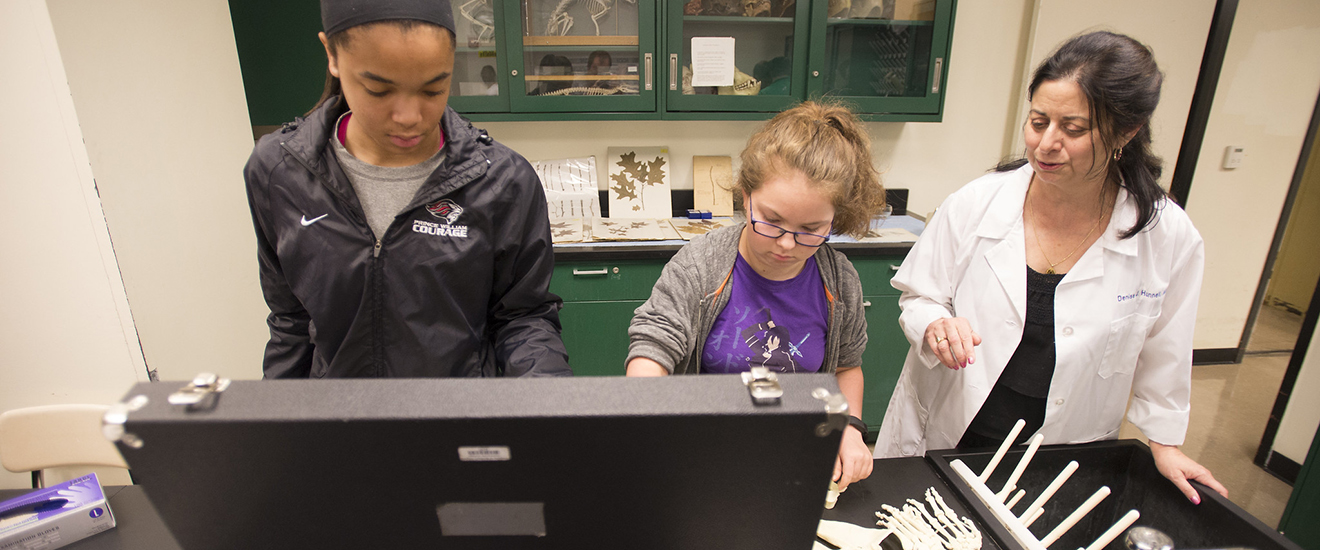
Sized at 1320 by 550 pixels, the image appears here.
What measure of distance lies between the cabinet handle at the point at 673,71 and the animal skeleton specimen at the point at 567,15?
0.32 meters

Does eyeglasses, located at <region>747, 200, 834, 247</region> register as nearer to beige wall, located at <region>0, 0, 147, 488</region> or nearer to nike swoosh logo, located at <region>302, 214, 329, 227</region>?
nike swoosh logo, located at <region>302, 214, 329, 227</region>

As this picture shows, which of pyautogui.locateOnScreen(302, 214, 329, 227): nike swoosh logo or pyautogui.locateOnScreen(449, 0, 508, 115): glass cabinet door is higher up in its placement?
pyautogui.locateOnScreen(449, 0, 508, 115): glass cabinet door

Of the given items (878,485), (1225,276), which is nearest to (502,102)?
(878,485)

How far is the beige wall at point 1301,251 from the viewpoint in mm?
3055

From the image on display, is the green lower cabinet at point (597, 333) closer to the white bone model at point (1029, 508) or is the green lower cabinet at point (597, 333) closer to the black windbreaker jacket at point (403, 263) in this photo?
the black windbreaker jacket at point (403, 263)

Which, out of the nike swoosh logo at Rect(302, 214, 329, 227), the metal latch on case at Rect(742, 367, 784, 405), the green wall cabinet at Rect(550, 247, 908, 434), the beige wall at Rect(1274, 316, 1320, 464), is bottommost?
the beige wall at Rect(1274, 316, 1320, 464)

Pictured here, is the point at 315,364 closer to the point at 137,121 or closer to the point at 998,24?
the point at 137,121

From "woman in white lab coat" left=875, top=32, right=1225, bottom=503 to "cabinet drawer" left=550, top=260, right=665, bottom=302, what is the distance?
3.80ft

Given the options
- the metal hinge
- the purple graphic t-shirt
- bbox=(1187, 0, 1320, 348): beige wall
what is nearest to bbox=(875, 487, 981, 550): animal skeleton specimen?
the purple graphic t-shirt

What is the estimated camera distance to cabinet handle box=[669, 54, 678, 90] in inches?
94.1

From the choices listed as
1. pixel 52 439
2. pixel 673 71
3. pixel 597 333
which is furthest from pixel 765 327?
pixel 673 71

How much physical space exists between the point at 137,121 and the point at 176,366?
698 millimetres

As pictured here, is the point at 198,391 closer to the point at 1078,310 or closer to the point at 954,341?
the point at 954,341

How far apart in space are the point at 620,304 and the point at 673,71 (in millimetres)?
963
